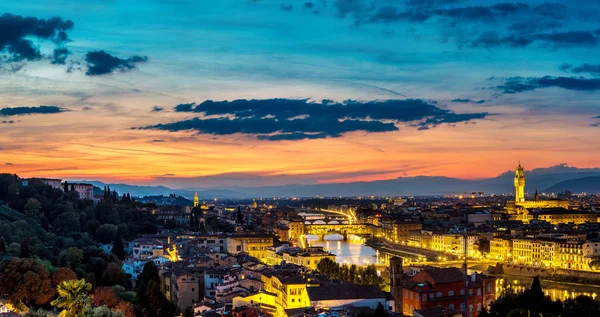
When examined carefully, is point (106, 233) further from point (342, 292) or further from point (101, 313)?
point (101, 313)

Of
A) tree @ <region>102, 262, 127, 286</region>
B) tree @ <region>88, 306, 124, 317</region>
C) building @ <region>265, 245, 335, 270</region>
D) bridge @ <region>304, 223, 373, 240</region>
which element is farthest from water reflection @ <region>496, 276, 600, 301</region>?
bridge @ <region>304, 223, 373, 240</region>

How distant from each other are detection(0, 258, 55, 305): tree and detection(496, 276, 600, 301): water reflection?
11973mm

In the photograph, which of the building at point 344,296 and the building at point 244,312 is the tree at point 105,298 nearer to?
the building at point 244,312

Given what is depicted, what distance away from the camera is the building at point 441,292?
13.6 meters

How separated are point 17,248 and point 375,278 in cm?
990

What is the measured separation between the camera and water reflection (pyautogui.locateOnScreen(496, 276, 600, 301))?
1991cm

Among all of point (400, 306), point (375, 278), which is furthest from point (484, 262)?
point (400, 306)

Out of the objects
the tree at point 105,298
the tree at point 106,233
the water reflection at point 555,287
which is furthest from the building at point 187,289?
the tree at point 106,233

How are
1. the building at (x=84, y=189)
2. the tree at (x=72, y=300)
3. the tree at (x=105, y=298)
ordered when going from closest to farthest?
the tree at (x=72, y=300) < the tree at (x=105, y=298) < the building at (x=84, y=189)

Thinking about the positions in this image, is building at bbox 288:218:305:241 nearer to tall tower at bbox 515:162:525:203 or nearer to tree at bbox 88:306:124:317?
tall tower at bbox 515:162:525:203

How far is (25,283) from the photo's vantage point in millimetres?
13641

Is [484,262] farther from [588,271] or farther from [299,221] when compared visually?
[299,221]

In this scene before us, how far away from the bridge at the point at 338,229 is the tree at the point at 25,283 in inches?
1486

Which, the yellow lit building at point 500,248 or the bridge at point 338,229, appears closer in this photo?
the yellow lit building at point 500,248
